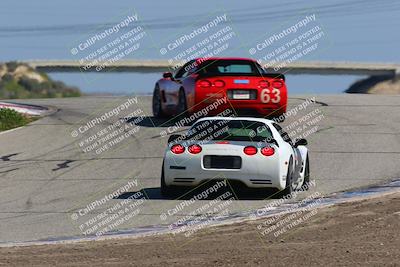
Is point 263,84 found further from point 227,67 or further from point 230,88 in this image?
point 227,67

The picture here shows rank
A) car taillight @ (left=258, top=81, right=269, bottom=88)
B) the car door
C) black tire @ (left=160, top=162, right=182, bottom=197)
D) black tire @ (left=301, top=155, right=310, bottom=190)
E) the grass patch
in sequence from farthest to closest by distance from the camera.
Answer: the grass patch, the car door, car taillight @ (left=258, top=81, right=269, bottom=88), black tire @ (left=301, top=155, right=310, bottom=190), black tire @ (left=160, top=162, right=182, bottom=197)

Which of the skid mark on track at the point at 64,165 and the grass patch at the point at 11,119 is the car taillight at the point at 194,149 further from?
the grass patch at the point at 11,119

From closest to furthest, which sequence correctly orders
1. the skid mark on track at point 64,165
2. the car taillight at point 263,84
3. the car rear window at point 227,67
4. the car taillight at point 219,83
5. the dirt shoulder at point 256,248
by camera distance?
the dirt shoulder at point 256,248 < the skid mark on track at point 64,165 < the car taillight at point 219,83 < the car taillight at point 263,84 < the car rear window at point 227,67

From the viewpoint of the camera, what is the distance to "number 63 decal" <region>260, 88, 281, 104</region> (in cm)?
2159

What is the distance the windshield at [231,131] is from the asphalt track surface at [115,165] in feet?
2.99

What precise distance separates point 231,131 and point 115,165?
13.0 feet

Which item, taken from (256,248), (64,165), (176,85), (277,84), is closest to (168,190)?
(64,165)

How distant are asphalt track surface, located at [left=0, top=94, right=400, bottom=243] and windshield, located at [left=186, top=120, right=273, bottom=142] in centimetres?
91

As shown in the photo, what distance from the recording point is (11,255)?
10.0m

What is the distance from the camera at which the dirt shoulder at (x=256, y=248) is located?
9.02 m

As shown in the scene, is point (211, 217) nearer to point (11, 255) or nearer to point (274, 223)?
point (274, 223)

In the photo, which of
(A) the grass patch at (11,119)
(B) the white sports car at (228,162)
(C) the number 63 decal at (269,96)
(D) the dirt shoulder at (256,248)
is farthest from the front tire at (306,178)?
(A) the grass patch at (11,119)

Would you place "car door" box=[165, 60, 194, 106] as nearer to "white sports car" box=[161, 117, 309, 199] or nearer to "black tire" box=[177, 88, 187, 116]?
"black tire" box=[177, 88, 187, 116]

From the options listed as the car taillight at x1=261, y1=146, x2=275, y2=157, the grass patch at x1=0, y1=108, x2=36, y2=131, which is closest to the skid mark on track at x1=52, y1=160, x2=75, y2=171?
the car taillight at x1=261, y1=146, x2=275, y2=157
